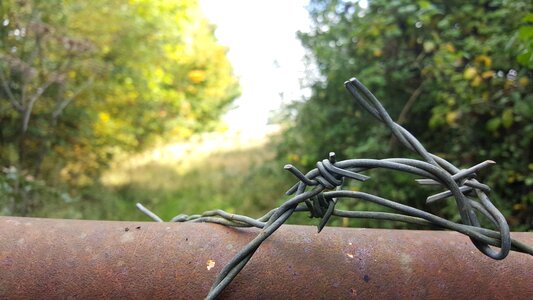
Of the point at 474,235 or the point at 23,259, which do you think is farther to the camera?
the point at 23,259

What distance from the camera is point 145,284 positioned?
3.27 ft

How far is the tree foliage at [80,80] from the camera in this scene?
6.79 m

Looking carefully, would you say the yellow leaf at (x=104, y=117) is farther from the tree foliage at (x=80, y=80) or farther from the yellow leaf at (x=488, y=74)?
the yellow leaf at (x=488, y=74)

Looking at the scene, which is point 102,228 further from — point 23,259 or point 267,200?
point 267,200

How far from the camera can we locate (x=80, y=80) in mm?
8992

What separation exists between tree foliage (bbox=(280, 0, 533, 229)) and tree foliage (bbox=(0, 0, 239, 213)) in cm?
304

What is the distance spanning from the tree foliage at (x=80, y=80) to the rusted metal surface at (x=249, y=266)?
4.47m

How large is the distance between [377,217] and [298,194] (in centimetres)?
15

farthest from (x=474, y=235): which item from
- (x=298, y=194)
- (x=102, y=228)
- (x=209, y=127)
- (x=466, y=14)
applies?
(x=209, y=127)

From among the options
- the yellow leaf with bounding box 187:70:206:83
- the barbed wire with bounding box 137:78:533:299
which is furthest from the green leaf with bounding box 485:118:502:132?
the yellow leaf with bounding box 187:70:206:83

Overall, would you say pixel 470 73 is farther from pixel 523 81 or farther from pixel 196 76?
pixel 196 76

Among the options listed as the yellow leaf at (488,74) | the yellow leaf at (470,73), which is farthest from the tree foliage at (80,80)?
the yellow leaf at (488,74)

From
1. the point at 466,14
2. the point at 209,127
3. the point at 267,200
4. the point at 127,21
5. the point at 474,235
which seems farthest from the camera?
the point at 209,127

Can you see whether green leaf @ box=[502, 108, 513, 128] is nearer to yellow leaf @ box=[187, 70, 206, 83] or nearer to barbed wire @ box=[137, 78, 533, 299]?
barbed wire @ box=[137, 78, 533, 299]
